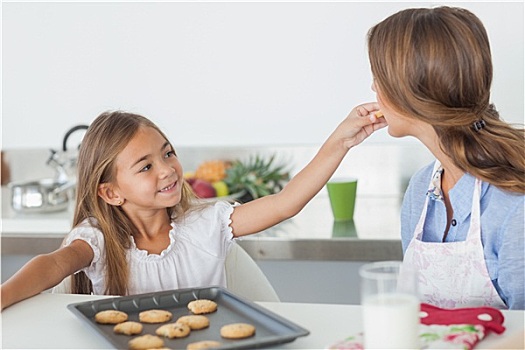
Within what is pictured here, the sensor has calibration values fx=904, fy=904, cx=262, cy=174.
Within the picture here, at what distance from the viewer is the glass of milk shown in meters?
1.23

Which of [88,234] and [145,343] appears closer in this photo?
[145,343]

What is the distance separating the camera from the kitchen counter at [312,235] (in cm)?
262

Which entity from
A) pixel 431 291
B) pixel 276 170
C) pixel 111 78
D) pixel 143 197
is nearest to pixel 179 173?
pixel 143 197

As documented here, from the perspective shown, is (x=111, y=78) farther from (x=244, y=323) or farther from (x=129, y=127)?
(x=244, y=323)

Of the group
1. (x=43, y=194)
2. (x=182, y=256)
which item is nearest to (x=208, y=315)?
(x=182, y=256)

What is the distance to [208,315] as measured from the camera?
5.16 feet

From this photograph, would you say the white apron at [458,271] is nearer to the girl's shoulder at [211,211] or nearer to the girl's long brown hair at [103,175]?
the girl's shoulder at [211,211]

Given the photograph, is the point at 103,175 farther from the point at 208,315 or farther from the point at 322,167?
the point at 208,315

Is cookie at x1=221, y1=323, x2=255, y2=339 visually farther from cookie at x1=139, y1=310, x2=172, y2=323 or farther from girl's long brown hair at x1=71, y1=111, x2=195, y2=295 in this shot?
girl's long brown hair at x1=71, y1=111, x2=195, y2=295

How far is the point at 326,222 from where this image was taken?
2.92 meters

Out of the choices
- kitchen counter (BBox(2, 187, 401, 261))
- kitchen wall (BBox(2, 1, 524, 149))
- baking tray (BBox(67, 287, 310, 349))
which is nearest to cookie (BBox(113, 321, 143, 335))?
baking tray (BBox(67, 287, 310, 349))

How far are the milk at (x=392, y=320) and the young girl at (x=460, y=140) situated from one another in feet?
1.71

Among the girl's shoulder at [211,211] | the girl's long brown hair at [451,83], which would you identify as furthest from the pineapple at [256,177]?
the girl's long brown hair at [451,83]

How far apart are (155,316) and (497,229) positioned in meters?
0.67
